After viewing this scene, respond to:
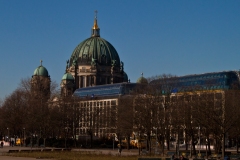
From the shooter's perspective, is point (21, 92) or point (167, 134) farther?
point (21, 92)

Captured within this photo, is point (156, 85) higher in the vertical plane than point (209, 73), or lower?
lower

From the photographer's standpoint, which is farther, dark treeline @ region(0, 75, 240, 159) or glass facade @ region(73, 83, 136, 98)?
glass facade @ region(73, 83, 136, 98)

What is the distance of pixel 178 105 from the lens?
274ft

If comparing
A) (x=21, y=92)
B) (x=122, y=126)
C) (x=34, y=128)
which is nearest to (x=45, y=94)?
(x=21, y=92)

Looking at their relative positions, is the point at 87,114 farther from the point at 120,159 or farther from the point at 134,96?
the point at 120,159

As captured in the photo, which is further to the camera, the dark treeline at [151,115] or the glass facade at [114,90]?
the glass facade at [114,90]

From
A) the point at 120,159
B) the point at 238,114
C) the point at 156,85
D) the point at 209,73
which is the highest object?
the point at 209,73

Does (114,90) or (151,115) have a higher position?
(114,90)

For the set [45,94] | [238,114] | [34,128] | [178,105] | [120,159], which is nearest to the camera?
[120,159]

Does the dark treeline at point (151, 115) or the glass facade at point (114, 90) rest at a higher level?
the glass facade at point (114, 90)

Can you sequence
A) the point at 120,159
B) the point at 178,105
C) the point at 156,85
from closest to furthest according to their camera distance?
the point at 120,159, the point at 178,105, the point at 156,85

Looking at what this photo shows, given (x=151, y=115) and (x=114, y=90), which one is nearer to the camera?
(x=151, y=115)

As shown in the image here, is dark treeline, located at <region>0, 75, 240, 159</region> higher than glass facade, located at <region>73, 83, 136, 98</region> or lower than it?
lower

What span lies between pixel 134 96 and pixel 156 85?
4.89 meters
